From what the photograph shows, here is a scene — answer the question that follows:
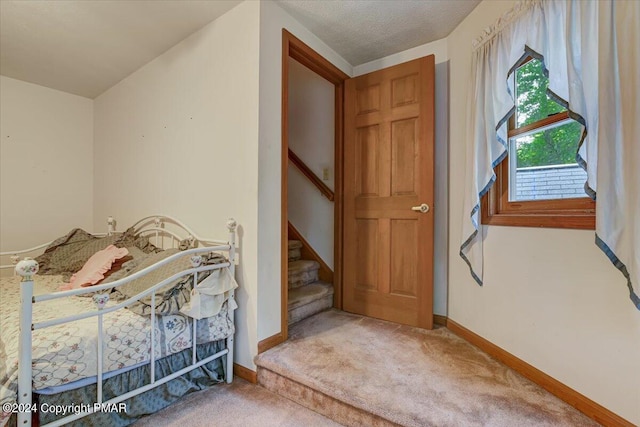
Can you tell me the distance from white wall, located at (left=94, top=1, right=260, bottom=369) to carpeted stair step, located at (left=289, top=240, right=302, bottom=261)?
3.30ft

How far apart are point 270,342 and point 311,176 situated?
1584 millimetres

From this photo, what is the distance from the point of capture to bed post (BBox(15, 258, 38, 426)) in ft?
3.45

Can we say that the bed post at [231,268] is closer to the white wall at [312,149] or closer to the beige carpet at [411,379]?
the beige carpet at [411,379]

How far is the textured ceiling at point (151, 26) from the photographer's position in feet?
5.93

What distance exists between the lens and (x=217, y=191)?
1.93 meters

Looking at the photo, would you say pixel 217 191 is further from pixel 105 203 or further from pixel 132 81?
pixel 105 203

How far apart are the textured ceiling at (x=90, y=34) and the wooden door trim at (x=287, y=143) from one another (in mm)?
478

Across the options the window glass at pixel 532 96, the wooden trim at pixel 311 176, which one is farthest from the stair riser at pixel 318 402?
the window glass at pixel 532 96

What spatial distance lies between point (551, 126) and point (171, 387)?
2.41m

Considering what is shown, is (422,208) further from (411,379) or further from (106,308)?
(106,308)

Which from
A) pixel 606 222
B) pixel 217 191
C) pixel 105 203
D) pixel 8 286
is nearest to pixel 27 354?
pixel 217 191

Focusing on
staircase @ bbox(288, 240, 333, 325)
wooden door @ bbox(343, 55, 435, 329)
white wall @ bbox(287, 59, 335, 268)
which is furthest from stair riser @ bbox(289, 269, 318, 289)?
wooden door @ bbox(343, 55, 435, 329)

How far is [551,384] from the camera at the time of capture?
1.36 metres

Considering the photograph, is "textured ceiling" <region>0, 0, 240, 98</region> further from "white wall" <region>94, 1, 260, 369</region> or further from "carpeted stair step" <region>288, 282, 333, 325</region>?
"carpeted stair step" <region>288, 282, 333, 325</region>
